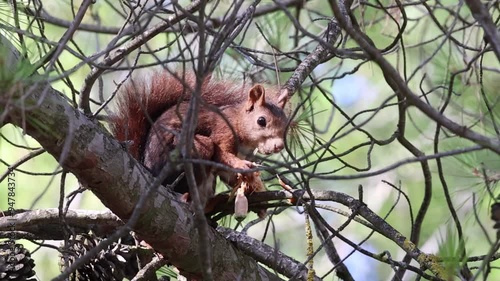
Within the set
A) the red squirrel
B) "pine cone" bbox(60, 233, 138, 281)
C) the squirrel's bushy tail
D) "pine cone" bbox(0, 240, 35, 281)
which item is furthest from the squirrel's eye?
"pine cone" bbox(0, 240, 35, 281)

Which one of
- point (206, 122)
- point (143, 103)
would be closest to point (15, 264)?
point (143, 103)

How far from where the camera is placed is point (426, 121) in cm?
454

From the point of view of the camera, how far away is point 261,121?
87.9 inches

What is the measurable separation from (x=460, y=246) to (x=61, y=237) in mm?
1110

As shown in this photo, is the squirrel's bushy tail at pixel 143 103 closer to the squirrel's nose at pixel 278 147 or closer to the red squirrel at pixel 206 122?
the red squirrel at pixel 206 122

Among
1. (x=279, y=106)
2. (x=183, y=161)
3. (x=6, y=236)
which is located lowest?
(x=183, y=161)

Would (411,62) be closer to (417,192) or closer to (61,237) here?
(417,192)

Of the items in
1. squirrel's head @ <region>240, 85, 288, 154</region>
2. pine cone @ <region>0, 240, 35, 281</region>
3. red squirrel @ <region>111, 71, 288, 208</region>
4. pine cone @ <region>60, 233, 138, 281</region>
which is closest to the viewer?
pine cone @ <region>0, 240, 35, 281</region>

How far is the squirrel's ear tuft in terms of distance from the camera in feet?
7.35

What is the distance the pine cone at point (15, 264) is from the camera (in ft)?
5.60

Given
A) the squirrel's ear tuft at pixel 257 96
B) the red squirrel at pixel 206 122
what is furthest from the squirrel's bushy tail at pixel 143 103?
the squirrel's ear tuft at pixel 257 96

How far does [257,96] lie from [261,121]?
7cm

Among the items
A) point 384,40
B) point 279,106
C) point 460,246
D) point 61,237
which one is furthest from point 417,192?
point 460,246

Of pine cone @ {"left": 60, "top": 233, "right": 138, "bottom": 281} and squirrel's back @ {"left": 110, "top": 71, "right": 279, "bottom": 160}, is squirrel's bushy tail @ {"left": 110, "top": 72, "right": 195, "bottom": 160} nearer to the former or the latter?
squirrel's back @ {"left": 110, "top": 71, "right": 279, "bottom": 160}
